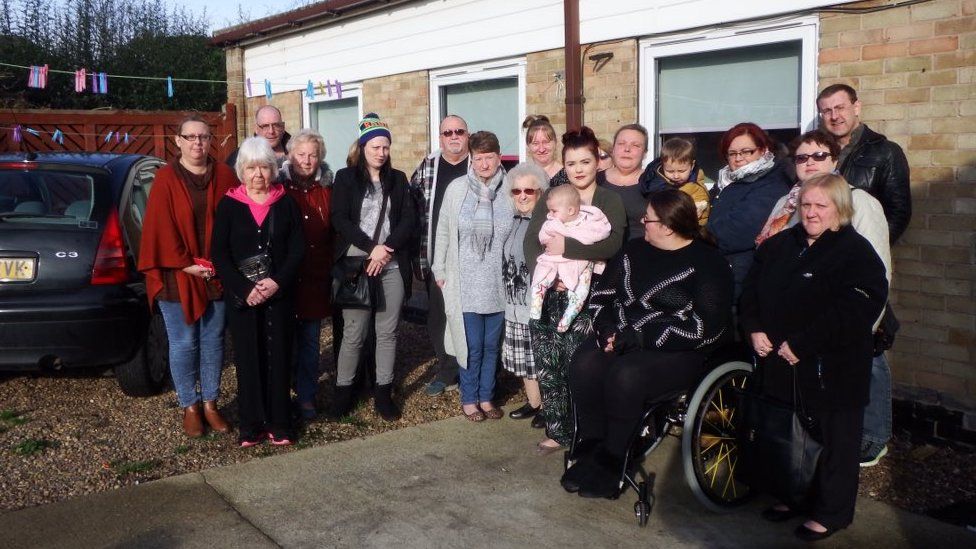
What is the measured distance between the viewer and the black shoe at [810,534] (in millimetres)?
3887

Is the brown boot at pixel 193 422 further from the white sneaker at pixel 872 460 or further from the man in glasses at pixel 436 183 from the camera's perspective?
the white sneaker at pixel 872 460

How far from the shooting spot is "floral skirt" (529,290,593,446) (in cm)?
492

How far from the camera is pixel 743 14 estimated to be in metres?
6.13

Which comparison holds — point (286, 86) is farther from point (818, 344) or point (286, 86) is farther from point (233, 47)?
point (818, 344)

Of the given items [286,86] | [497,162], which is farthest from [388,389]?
[286,86]

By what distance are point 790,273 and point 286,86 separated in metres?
8.95

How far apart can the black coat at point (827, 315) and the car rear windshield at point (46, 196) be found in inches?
166

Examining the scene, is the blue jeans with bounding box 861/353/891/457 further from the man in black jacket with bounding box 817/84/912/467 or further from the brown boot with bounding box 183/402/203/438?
the brown boot with bounding box 183/402/203/438

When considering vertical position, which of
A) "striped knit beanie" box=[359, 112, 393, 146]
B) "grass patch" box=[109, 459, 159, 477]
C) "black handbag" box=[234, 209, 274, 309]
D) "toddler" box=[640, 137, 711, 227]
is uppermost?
"striped knit beanie" box=[359, 112, 393, 146]

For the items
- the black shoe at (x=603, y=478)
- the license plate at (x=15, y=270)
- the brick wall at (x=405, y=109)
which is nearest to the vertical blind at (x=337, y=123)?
the brick wall at (x=405, y=109)

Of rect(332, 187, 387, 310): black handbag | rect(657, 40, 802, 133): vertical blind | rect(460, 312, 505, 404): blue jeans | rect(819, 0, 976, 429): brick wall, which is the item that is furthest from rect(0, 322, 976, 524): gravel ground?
rect(657, 40, 802, 133): vertical blind

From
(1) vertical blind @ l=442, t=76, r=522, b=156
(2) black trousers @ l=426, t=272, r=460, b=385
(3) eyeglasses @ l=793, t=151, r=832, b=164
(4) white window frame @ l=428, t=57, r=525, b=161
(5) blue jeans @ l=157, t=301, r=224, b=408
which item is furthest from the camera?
(1) vertical blind @ l=442, t=76, r=522, b=156

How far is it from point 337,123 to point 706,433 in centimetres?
782

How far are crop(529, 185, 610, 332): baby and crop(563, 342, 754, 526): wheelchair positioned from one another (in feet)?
2.26
